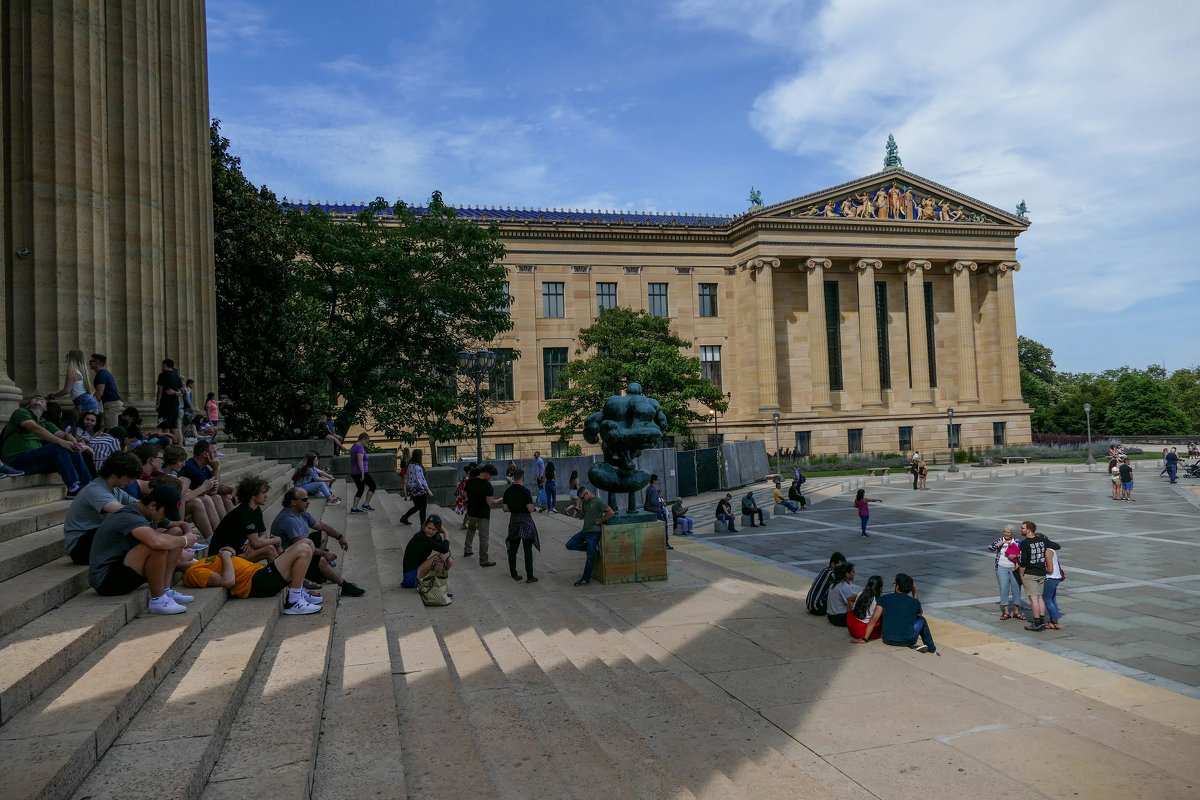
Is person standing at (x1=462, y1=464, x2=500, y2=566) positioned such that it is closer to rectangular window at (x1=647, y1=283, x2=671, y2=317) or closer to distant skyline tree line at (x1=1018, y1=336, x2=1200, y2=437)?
rectangular window at (x1=647, y1=283, x2=671, y2=317)

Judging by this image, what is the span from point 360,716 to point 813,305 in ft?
162

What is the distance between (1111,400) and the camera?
7600 cm

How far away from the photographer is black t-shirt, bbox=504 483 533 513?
11391 mm

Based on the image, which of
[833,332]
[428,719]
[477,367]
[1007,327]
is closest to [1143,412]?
[1007,327]

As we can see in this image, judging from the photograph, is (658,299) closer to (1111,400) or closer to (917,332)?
(917,332)

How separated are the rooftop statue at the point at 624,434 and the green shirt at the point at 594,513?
0.28 meters

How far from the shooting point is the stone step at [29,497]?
7473mm

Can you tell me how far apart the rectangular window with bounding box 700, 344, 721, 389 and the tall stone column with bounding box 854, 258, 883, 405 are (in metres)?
10.1

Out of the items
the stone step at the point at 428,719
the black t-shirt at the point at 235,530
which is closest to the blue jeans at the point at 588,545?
the stone step at the point at 428,719

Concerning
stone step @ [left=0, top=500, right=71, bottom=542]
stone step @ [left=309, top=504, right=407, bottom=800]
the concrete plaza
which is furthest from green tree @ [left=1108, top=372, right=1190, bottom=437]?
stone step @ [left=0, top=500, right=71, bottom=542]

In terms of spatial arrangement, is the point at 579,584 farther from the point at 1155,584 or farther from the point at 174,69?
the point at 174,69

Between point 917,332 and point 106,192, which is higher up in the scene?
point 917,332

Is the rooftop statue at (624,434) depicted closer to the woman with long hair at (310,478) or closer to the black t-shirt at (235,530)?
the woman with long hair at (310,478)

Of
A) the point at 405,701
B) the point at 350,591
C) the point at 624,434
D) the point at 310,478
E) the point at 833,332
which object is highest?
the point at 833,332
